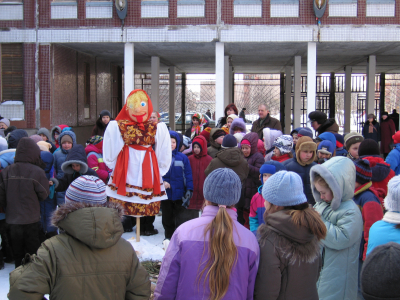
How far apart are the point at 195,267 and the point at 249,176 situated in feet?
11.5

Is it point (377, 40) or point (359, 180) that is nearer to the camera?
point (359, 180)

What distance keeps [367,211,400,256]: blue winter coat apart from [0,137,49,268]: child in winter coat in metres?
3.38

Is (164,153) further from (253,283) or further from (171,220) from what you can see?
(253,283)

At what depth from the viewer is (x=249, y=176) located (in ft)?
17.5

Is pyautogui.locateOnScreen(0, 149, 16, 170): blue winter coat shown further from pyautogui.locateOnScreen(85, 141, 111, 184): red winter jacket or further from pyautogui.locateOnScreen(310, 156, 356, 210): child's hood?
pyautogui.locateOnScreen(310, 156, 356, 210): child's hood

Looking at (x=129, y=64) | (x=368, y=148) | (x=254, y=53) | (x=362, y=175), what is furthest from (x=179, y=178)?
(x=254, y=53)

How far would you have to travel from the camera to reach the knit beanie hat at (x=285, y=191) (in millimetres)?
2207

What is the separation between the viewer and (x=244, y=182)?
5.32 m

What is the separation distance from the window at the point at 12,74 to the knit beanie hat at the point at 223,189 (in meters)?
11.5

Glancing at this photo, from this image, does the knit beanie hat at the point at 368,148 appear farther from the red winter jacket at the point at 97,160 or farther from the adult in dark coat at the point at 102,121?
the adult in dark coat at the point at 102,121

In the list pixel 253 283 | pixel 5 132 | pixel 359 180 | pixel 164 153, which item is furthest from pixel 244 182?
pixel 5 132

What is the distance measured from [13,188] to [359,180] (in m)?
3.50

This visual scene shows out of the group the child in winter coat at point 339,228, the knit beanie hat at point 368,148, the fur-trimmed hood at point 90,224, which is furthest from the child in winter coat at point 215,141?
the fur-trimmed hood at point 90,224

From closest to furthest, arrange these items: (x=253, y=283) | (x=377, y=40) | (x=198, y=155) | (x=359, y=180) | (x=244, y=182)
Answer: (x=253, y=283) → (x=359, y=180) → (x=244, y=182) → (x=198, y=155) → (x=377, y=40)
